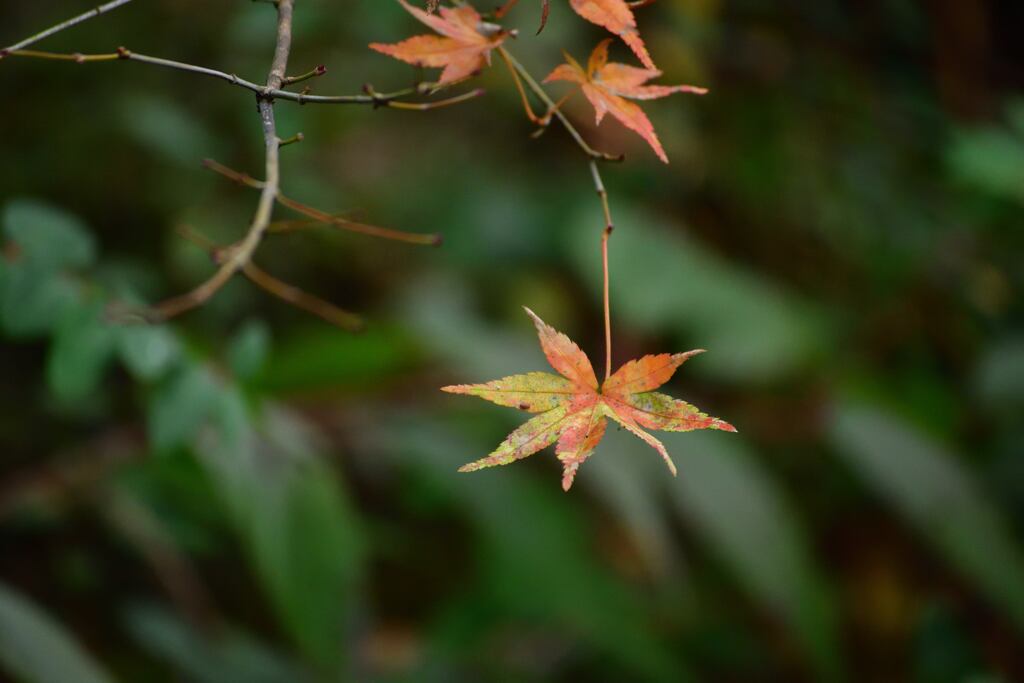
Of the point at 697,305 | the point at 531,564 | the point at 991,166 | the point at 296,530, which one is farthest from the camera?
the point at 697,305

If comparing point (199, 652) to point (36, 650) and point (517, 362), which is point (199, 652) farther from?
point (517, 362)

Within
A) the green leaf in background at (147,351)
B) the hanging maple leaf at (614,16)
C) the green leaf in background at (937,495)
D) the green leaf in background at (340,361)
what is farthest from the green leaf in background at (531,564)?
the hanging maple leaf at (614,16)

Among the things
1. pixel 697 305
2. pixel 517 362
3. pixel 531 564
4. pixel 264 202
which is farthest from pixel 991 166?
pixel 264 202

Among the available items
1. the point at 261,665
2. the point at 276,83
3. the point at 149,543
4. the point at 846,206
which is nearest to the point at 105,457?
the point at 149,543

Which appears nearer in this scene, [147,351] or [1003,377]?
[147,351]

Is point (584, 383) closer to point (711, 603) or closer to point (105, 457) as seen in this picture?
point (105, 457)

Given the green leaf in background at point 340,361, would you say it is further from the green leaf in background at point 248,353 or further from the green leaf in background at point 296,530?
the green leaf in background at point 248,353
